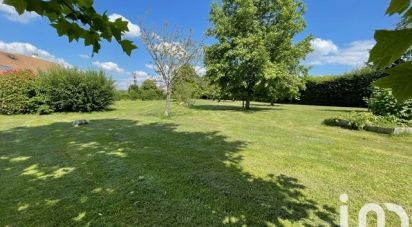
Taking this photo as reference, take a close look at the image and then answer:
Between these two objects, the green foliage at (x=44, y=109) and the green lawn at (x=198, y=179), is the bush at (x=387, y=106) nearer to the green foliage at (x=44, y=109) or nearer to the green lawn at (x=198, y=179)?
the green lawn at (x=198, y=179)

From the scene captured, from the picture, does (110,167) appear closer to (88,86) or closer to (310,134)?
(310,134)

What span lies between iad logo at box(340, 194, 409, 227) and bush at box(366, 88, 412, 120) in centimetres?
584

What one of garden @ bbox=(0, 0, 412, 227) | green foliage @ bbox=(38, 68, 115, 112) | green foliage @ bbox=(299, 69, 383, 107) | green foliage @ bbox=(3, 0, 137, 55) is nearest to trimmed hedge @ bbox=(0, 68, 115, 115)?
green foliage @ bbox=(38, 68, 115, 112)

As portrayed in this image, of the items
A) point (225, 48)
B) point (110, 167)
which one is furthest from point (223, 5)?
point (110, 167)

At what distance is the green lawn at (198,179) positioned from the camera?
312cm

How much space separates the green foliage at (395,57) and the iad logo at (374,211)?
9.21 feet

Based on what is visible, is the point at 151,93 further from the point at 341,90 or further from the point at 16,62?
the point at 341,90

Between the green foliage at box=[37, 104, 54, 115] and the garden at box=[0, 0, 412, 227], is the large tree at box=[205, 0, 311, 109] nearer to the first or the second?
the garden at box=[0, 0, 412, 227]

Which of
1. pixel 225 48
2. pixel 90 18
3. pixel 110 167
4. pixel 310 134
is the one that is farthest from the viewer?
pixel 225 48

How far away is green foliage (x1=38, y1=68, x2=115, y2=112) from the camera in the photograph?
587 inches

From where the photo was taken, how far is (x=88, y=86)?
51.1 ft

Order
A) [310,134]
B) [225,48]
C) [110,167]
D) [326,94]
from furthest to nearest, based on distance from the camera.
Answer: [326,94]
[225,48]
[310,134]
[110,167]

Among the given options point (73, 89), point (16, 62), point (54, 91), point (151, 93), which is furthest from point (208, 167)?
point (16, 62)

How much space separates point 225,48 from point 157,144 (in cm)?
1143
